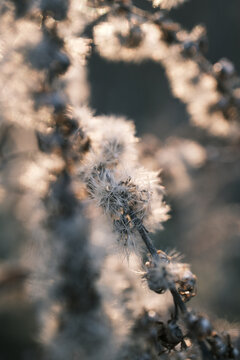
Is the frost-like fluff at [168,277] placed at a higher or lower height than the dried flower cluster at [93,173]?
lower

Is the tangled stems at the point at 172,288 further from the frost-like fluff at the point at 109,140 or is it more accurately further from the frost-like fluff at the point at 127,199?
the frost-like fluff at the point at 109,140

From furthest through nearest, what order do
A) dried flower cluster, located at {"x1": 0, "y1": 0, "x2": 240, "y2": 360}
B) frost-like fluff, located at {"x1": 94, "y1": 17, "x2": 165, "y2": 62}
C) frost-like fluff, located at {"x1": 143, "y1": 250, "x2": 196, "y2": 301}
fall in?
frost-like fluff, located at {"x1": 94, "y1": 17, "x2": 165, "y2": 62}, dried flower cluster, located at {"x1": 0, "y1": 0, "x2": 240, "y2": 360}, frost-like fluff, located at {"x1": 143, "y1": 250, "x2": 196, "y2": 301}

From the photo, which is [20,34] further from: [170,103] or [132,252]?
[170,103]

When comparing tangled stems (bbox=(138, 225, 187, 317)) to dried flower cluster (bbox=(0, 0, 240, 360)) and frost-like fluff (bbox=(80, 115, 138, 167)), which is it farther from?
frost-like fluff (bbox=(80, 115, 138, 167))

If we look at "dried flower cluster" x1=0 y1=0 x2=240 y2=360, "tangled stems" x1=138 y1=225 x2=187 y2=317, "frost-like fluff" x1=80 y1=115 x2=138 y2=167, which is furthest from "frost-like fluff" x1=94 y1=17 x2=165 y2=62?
"tangled stems" x1=138 y1=225 x2=187 y2=317

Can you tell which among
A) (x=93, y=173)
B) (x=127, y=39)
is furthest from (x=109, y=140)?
(x=127, y=39)

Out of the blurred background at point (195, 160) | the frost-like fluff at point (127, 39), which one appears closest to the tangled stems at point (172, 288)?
the blurred background at point (195, 160)

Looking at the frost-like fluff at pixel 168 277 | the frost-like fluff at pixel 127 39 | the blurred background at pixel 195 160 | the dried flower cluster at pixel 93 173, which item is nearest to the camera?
the frost-like fluff at pixel 168 277

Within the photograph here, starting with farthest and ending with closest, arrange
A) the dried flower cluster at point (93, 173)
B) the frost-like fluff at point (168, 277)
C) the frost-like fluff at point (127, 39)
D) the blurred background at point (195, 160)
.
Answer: the blurred background at point (195, 160) → the frost-like fluff at point (127, 39) → the dried flower cluster at point (93, 173) → the frost-like fluff at point (168, 277)

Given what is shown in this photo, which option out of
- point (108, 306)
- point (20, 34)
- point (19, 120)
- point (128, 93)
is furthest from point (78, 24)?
point (128, 93)
